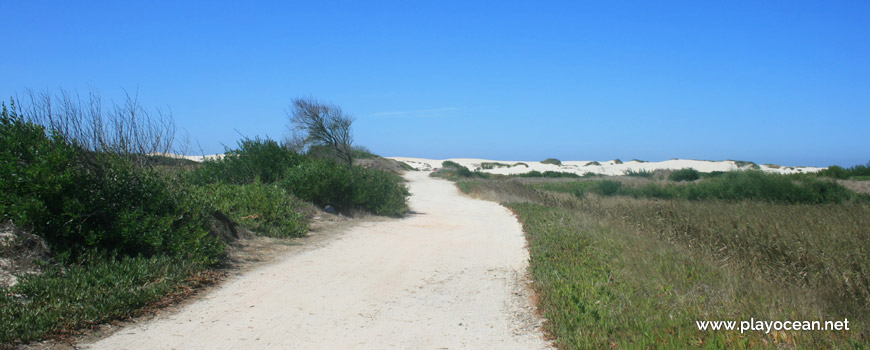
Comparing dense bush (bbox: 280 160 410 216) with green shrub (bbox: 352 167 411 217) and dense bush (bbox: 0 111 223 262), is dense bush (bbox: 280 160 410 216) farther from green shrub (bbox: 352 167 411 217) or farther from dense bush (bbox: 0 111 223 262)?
dense bush (bbox: 0 111 223 262)

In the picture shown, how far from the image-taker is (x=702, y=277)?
241 inches

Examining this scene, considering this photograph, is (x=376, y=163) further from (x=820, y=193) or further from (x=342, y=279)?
(x=342, y=279)

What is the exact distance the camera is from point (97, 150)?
7801 millimetres

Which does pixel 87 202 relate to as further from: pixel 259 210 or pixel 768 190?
pixel 768 190

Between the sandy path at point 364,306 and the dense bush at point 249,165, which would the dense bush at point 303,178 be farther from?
the sandy path at point 364,306

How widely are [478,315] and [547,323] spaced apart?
778mm

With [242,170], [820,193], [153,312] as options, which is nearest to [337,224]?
[242,170]

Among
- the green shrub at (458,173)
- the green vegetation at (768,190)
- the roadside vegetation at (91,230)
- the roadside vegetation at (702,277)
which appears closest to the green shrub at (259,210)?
the roadside vegetation at (91,230)

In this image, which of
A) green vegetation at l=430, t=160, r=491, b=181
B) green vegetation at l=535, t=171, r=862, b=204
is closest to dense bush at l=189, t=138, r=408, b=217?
green vegetation at l=535, t=171, r=862, b=204

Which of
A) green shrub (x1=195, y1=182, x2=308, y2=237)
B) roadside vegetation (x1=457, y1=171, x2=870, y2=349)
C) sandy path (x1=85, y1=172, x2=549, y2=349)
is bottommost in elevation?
sandy path (x1=85, y1=172, x2=549, y2=349)

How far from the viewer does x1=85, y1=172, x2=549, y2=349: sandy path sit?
15.4 ft

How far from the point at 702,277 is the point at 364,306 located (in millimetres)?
3971

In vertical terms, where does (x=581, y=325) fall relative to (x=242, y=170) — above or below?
below

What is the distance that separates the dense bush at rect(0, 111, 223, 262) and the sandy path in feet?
4.01
